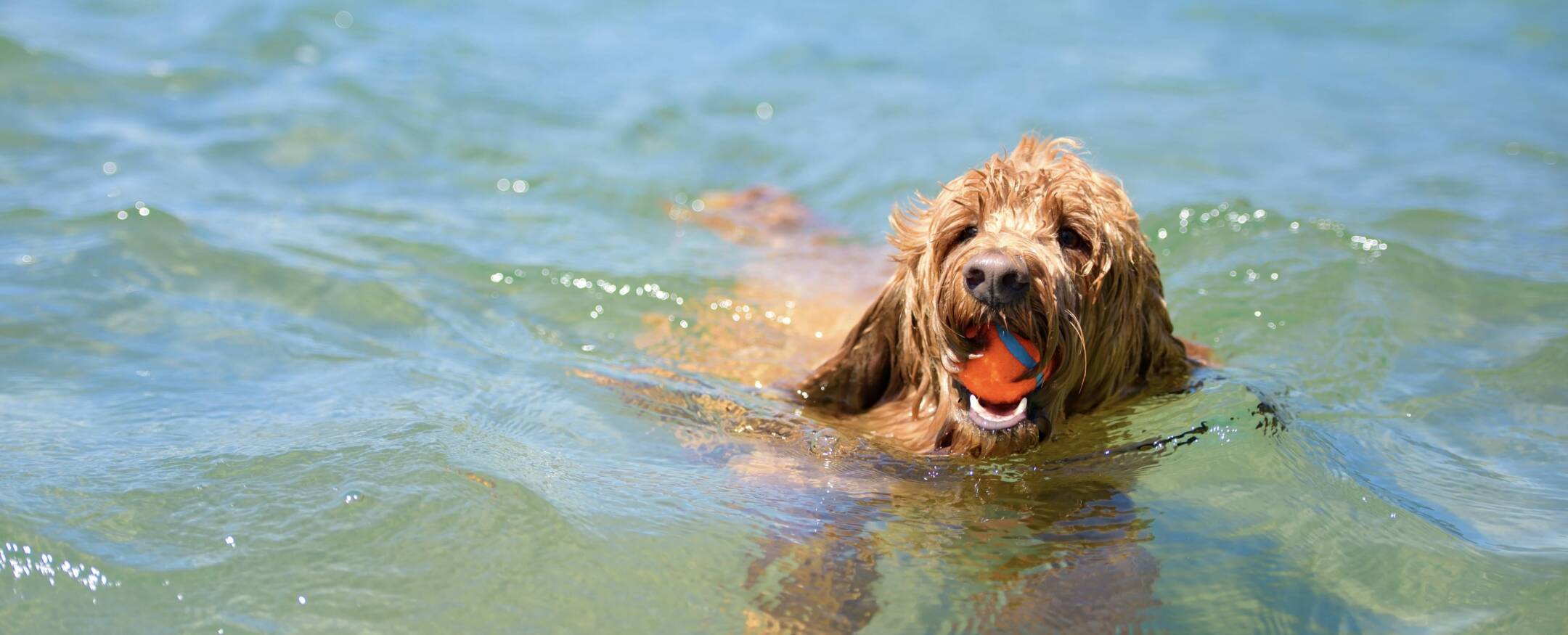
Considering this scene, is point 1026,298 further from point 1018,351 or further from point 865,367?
point 865,367

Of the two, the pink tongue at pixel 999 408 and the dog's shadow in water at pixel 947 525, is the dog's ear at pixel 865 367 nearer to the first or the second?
the dog's shadow in water at pixel 947 525

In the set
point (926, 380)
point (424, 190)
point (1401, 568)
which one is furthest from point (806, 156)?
point (1401, 568)

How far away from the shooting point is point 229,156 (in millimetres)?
8953

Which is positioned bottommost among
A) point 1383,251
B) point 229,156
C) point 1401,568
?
point 229,156

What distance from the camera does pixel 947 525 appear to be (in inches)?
173

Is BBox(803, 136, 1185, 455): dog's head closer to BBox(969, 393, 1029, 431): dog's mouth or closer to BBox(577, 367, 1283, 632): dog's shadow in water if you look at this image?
BBox(969, 393, 1029, 431): dog's mouth

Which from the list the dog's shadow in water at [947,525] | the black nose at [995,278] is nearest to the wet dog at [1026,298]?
the black nose at [995,278]

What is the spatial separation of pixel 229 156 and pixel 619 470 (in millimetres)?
5407

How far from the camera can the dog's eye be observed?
4.30 meters

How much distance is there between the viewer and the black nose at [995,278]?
3922 millimetres

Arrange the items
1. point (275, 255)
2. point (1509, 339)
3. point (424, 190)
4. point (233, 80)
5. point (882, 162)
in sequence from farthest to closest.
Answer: point (233, 80), point (882, 162), point (424, 190), point (275, 255), point (1509, 339)

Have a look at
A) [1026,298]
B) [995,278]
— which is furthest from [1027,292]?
[995,278]

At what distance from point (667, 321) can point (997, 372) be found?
274 centimetres

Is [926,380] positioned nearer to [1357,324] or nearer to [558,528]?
[558,528]
